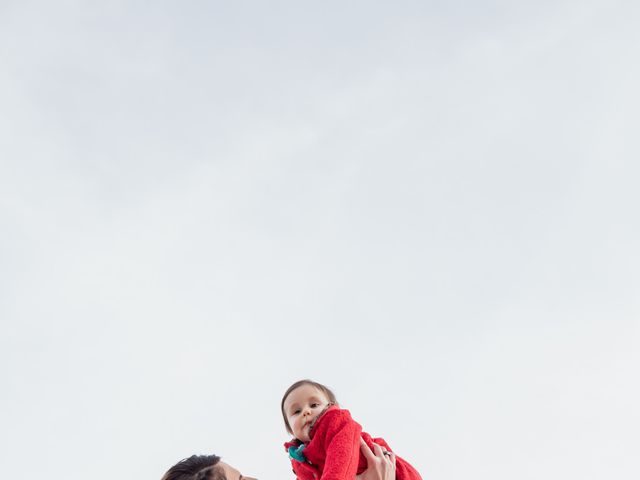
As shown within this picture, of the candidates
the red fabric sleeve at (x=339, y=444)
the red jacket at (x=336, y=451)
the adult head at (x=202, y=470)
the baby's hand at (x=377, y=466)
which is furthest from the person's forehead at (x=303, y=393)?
the adult head at (x=202, y=470)

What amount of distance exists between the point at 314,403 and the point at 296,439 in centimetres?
25

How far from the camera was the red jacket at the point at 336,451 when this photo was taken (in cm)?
336

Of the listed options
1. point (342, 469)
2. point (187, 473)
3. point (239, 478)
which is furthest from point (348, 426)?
point (187, 473)

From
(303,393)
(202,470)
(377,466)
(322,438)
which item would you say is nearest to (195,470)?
(202,470)

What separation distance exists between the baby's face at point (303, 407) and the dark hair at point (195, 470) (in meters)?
0.53

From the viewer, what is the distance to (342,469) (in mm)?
3326

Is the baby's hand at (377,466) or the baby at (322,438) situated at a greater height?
the baby at (322,438)

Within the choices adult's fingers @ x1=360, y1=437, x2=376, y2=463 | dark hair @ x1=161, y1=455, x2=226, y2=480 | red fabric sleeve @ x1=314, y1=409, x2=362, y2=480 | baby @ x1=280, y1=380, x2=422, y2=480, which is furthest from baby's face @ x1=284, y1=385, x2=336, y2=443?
dark hair @ x1=161, y1=455, x2=226, y2=480

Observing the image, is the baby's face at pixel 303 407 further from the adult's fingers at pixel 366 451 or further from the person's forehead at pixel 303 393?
the adult's fingers at pixel 366 451

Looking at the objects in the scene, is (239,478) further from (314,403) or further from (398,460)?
(398,460)

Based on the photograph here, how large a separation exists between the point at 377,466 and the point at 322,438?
0.33 meters

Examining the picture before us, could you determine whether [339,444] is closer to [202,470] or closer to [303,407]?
[303,407]

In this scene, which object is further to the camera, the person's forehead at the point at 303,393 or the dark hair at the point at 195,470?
the person's forehead at the point at 303,393

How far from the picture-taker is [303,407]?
12.9 ft
